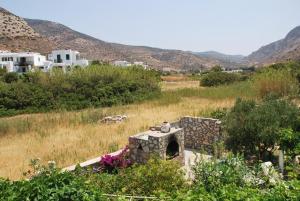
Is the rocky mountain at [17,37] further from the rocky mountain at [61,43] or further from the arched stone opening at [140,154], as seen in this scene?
the arched stone opening at [140,154]

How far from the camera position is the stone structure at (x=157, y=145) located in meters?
10.2

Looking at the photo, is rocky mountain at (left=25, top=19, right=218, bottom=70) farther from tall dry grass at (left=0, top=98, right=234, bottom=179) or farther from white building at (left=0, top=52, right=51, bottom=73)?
tall dry grass at (left=0, top=98, right=234, bottom=179)

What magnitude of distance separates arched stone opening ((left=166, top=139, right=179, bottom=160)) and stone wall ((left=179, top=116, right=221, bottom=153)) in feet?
6.04

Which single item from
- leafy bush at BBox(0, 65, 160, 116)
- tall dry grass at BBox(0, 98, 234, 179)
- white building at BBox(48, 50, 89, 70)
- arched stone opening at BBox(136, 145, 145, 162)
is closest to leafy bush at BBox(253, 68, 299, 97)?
tall dry grass at BBox(0, 98, 234, 179)

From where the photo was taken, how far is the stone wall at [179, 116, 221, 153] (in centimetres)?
1276

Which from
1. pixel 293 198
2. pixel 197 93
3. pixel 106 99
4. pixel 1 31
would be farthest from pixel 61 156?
pixel 1 31

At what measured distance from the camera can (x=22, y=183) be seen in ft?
20.8

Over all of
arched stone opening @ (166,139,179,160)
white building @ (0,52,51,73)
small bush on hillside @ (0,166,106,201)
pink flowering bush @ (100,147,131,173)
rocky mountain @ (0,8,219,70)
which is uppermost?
rocky mountain @ (0,8,219,70)

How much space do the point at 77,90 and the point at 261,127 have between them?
919 inches

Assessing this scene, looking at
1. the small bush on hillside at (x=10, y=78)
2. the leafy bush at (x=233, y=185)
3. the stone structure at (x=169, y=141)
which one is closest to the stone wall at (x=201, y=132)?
the stone structure at (x=169, y=141)

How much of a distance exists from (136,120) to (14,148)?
21.8ft

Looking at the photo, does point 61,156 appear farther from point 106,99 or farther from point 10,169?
point 106,99

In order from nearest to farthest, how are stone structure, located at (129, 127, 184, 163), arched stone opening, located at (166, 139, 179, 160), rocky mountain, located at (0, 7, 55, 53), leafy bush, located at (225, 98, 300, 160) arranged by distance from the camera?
leafy bush, located at (225, 98, 300, 160) < stone structure, located at (129, 127, 184, 163) < arched stone opening, located at (166, 139, 179, 160) < rocky mountain, located at (0, 7, 55, 53)

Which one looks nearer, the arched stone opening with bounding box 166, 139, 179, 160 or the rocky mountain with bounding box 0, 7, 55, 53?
the arched stone opening with bounding box 166, 139, 179, 160
